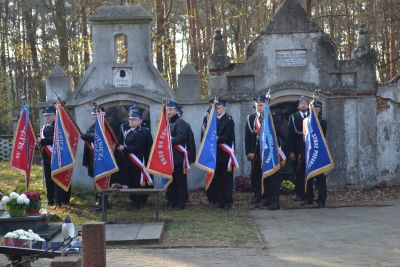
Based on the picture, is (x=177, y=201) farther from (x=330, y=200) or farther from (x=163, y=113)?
(x=330, y=200)

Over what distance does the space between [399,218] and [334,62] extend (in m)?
5.41

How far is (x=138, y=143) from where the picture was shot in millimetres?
15617

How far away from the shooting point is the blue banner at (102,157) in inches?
603

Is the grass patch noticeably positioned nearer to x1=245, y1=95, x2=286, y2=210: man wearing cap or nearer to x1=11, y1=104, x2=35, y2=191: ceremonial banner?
x1=245, y1=95, x2=286, y2=210: man wearing cap

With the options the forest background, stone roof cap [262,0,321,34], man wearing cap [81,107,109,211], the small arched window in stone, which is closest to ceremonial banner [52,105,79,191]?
man wearing cap [81,107,109,211]

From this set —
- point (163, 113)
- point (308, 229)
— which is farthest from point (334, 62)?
point (308, 229)

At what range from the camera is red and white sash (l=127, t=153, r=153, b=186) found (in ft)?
51.3

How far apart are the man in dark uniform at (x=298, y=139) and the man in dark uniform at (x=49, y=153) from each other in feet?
16.6

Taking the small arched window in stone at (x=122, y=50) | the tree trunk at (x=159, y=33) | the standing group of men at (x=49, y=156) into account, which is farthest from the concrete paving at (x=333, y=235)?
the tree trunk at (x=159, y=33)

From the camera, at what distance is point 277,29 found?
1802 cm

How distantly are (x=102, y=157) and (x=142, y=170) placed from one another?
0.91 m

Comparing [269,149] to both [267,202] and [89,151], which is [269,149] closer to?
[267,202]

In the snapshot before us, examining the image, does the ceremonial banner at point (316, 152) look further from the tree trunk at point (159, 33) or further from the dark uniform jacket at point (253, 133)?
the tree trunk at point (159, 33)

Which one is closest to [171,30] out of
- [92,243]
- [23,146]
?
[23,146]
